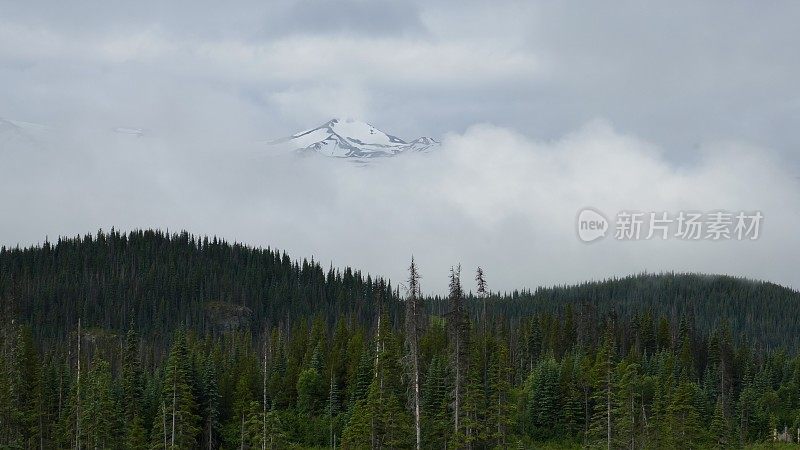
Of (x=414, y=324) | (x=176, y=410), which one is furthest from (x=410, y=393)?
(x=176, y=410)

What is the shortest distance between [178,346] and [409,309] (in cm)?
4451

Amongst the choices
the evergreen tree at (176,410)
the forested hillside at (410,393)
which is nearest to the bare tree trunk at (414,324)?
the forested hillside at (410,393)

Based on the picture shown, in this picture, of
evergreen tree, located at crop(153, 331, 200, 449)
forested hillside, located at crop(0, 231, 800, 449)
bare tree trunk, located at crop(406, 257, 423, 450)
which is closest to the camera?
bare tree trunk, located at crop(406, 257, 423, 450)

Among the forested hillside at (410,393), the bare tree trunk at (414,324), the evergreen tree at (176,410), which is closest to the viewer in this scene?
the bare tree trunk at (414,324)

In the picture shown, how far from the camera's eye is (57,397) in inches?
4026

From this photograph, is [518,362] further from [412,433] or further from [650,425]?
[412,433]

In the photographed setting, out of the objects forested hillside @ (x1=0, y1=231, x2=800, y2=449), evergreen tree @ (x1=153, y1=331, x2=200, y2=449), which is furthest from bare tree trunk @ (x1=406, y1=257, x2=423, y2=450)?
evergreen tree @ (x1=153, y1=331, x2=200, y2=449)

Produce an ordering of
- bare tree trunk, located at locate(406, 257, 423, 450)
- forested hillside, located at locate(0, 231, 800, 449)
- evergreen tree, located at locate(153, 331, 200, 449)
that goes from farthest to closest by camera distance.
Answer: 1. evergreen tree, located at locate(153, 331, 200, 449)
2. forested hillside, located at locate(0, 231, 800, 449)
3. bare tree trunk, located at locate(406, 257, 423, 450)

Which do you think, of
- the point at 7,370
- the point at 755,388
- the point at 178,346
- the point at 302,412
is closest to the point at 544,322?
the point at 755,388

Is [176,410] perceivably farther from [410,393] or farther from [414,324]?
[414,324]

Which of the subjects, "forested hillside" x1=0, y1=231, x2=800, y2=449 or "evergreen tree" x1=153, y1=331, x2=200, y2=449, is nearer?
"forested hillside" x1=0, y1=231, x2=800, y2=449

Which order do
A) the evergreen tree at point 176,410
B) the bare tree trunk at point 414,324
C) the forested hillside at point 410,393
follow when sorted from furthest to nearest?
the evergreen tree at point 176,410 → the forested hillside at point 410,393 → the bare tree trunk at point 414,324

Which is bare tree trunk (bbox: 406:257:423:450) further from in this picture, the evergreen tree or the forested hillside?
the evergreen tree

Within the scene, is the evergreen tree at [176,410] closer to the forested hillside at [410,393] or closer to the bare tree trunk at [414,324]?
the forested hillside at [410,393]
